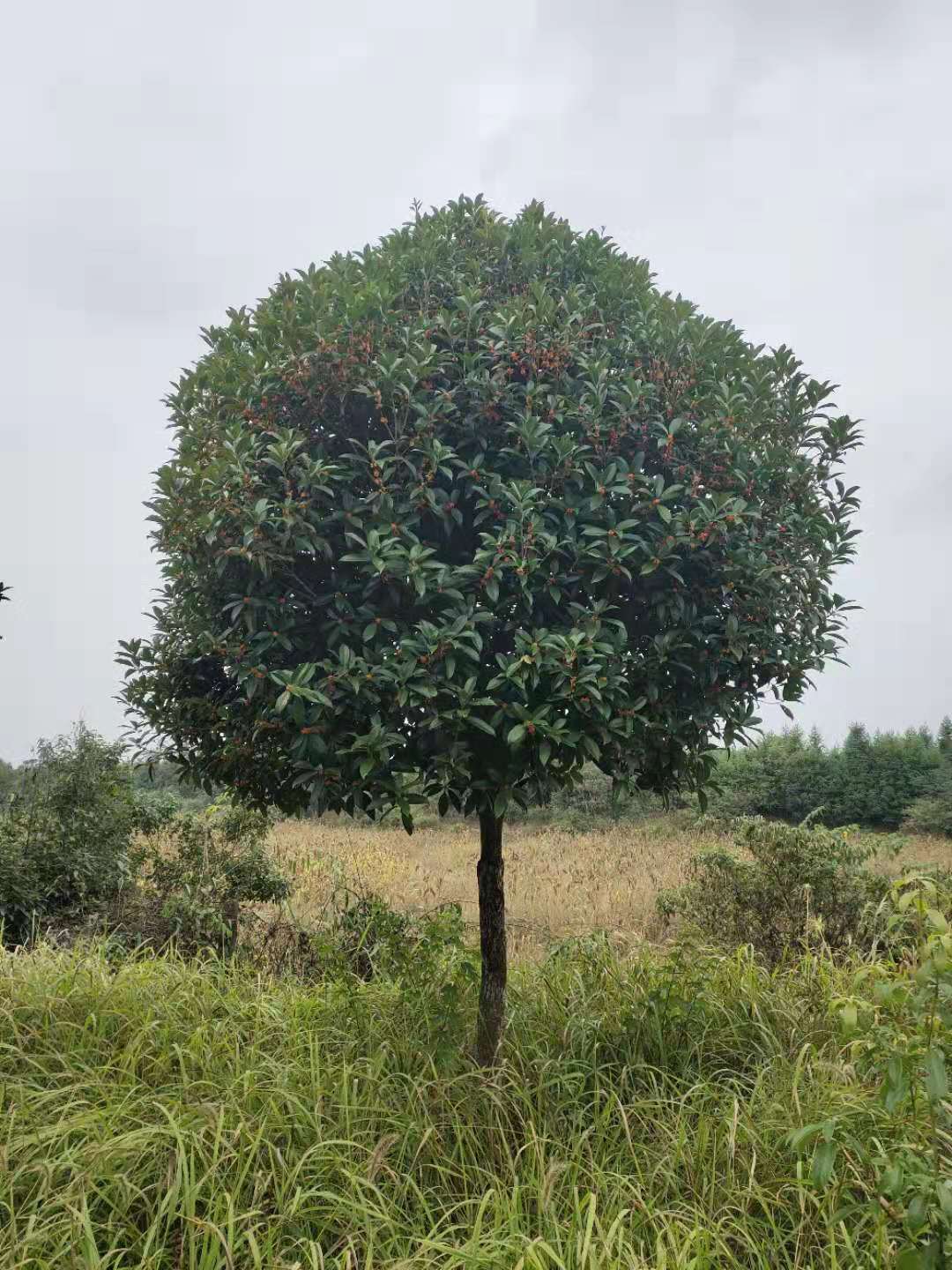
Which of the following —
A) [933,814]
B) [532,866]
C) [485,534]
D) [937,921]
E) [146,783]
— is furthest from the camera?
[146,783]

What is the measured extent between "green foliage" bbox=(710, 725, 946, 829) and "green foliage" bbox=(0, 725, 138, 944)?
18012 millimetres

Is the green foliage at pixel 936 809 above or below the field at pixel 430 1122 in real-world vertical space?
above

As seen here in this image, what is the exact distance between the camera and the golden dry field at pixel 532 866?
12.1 metres

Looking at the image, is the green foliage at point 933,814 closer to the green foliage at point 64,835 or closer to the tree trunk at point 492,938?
the green foliage at point 64,835

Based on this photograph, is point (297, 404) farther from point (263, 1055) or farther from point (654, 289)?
point (263, 1055)

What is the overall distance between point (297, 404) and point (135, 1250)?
13.0 feet

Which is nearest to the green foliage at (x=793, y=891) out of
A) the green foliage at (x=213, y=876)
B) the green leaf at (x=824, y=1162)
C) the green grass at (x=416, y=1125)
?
the green grass at (x=416, y=1125)

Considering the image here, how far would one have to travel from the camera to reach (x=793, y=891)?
9.23m

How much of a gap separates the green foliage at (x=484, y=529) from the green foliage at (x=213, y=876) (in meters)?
4.22

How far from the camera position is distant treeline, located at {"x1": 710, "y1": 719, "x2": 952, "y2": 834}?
81.6 ft

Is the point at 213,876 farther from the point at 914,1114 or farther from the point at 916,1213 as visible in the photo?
the point at 916,1213

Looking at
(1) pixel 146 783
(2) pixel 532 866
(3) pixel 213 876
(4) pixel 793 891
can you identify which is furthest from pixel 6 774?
(4) pixel 793 891

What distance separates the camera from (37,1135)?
13.5 feet

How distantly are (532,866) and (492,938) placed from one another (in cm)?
1046
